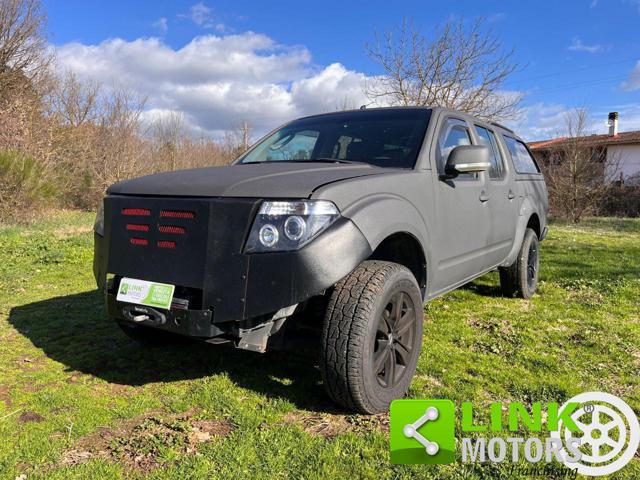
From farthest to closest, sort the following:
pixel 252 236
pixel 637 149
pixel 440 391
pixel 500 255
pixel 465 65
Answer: pixel 637 149 → pixel 465 65 → pixel 500 255 → pixel 440 391 → pixel 252 236

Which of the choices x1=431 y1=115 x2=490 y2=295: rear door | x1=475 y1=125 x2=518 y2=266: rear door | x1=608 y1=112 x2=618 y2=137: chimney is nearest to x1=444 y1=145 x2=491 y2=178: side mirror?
x1=431 y1=115 x2=490 y2=295: rear door

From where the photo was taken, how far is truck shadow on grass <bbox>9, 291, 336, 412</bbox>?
297 centimetres

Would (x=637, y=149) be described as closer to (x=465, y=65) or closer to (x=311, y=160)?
(x=465, y=65)

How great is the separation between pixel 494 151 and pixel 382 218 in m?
2.54

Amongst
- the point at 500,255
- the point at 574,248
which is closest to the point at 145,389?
the point at 500,255

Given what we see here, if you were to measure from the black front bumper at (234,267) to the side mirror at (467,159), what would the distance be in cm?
119

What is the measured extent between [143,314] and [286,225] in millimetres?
943

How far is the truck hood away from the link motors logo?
129cm

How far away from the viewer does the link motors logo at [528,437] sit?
2201 millimetres

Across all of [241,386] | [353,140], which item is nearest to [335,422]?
[241,386]

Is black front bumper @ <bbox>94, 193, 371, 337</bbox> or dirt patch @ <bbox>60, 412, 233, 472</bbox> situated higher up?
black front bumper @ <bbox>94, 193, 371, 337</bbox>

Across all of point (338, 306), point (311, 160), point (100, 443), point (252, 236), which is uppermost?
point (311, 160)

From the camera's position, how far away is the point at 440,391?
2.88m

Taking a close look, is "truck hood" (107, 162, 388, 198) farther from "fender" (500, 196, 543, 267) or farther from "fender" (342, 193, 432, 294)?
"fender" (500, 196, 543, 267)
